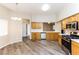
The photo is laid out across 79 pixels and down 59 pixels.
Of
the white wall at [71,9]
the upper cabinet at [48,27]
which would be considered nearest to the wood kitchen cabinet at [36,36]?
the upper cabinet at [48,27]

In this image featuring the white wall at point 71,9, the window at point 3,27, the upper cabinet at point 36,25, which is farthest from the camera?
the upper cabinet at point 36,25

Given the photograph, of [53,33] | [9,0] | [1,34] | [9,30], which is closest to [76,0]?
[9,0]

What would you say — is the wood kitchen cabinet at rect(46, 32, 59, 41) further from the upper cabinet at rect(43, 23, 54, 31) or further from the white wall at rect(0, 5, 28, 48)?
the white wall at rect(0, 5, 28, 48)

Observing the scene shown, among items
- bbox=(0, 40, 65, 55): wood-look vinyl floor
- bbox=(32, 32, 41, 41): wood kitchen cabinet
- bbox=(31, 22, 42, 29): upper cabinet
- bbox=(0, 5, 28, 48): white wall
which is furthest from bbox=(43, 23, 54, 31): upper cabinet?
→ bbox=(0, 40, 65, 55): wood-look vinyl floor

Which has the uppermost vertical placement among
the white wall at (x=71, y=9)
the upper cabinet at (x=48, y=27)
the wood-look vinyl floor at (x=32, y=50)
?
the white wall at (x=71, y=9)

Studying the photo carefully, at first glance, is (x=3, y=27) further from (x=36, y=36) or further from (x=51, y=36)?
(x=51, y=36)

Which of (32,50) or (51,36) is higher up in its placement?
(51,36)

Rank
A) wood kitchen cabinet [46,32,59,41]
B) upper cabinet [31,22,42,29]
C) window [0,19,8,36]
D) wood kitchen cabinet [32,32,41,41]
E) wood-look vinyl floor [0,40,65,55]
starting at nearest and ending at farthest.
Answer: wood-look vinyl floor [0,40,65,55] → window [0,19,8,36] → wood kitchen cabinet [46,32,59,41] → wood kitchen cabinet [32,32,41,41] → upper cabinet [31,22,42,29]

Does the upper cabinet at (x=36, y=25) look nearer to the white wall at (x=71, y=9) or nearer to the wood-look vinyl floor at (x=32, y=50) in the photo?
the wood-look vinyl floor at (x=32, y=50)

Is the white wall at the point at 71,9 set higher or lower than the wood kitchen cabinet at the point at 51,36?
higher

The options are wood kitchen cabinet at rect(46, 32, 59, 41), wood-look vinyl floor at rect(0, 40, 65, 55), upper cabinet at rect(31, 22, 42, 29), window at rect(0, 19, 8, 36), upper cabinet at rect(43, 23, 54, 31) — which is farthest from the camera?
upper cabinet at rect(43, 23, 54, 31)

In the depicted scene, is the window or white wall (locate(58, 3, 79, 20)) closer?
white wall (locate(58, 3, 79, 20))

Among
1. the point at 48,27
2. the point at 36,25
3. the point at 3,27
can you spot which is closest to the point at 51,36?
the point at 48,27

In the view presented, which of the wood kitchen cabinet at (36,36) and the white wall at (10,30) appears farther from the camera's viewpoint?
the wood kitchen cabinet at (36,36)
